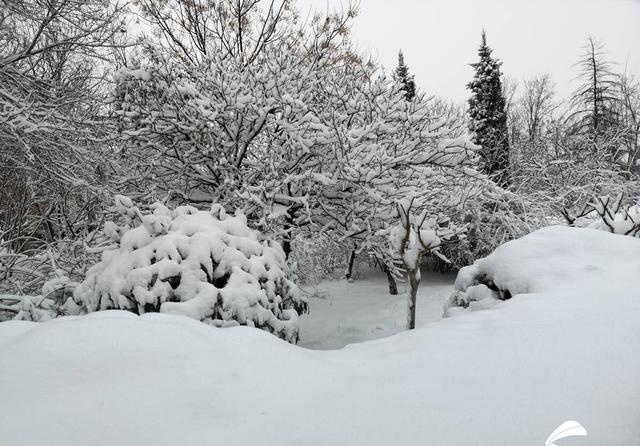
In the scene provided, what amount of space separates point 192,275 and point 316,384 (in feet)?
6.33

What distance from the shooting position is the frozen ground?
6301 mm

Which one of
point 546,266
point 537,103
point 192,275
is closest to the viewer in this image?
point 192,275

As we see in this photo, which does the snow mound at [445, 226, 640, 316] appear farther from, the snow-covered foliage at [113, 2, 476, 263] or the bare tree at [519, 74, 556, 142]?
the bare tree at [519, 74, 556, 142]

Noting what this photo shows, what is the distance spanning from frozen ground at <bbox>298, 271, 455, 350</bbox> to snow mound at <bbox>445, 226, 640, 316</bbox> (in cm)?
226

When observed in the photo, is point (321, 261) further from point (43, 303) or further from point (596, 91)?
point (596, 91)

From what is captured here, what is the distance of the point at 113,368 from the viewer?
1831mm

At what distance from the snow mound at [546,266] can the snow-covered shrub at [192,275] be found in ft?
6.09

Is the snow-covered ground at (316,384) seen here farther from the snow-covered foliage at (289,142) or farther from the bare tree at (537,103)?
the bare tree at (537,103)

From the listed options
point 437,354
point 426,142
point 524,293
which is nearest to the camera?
point 437,354

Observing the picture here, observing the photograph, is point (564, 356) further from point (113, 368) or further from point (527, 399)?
point (113, 368)

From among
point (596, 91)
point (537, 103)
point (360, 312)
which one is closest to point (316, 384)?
point (360, 312)

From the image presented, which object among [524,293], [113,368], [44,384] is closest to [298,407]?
[113,368]

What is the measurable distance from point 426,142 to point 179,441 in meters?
5.50

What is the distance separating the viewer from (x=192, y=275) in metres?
3.50
